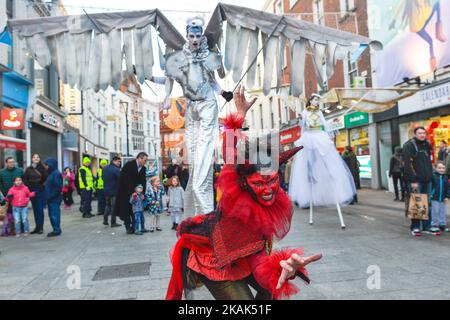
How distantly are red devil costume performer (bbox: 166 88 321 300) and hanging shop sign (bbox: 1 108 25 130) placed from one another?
11.8 meters

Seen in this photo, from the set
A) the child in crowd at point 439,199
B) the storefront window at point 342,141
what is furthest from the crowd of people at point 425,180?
the storefront window at point 342,141

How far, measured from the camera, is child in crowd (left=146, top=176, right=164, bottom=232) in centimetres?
746

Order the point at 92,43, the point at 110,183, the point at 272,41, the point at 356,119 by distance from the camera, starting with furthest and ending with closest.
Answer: the point at 356,119 → the point at 110,183 → the point at 272,41 → the point at 92,43

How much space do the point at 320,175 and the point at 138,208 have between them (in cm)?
336

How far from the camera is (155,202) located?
25.0 ft

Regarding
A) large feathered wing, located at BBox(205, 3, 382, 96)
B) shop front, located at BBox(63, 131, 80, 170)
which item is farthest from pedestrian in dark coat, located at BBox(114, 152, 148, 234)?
shop front, located at BBox(63, 131, 80, 170)

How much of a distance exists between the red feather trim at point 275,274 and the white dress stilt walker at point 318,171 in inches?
174

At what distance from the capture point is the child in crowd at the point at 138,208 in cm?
729

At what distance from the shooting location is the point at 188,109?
3.83 metres

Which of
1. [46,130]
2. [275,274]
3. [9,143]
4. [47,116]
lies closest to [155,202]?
[275,274]

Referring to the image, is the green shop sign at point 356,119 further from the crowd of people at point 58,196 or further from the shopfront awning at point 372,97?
the crowd of people at point 58,196

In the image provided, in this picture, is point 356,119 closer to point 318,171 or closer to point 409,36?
point 409,36

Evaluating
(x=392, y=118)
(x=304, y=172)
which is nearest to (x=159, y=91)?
(x=304, y=172)
